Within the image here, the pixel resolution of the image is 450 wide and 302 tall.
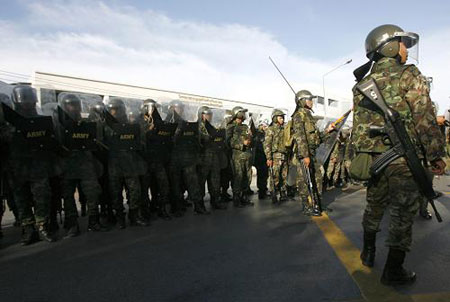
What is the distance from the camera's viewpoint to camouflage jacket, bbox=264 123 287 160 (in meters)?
6.09

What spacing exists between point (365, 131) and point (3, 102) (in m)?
4.20

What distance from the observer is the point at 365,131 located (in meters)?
2.65

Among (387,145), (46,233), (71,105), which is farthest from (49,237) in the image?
(387,145)

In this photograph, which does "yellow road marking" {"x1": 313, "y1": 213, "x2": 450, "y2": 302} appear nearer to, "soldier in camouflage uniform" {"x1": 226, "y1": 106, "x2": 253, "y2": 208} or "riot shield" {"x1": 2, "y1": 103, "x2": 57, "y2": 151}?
"soldier in camouflage uniform" {"x1": 226, "y1": 106, "x2": 253, "y2": 208}

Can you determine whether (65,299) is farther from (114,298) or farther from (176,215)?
(176,215)

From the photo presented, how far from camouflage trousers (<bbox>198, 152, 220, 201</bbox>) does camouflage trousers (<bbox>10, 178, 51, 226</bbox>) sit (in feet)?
8.14

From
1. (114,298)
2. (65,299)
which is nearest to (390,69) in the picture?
(114,298)

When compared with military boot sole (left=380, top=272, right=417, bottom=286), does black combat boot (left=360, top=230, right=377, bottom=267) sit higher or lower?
higher

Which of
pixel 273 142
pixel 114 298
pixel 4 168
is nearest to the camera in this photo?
pixel 114 298

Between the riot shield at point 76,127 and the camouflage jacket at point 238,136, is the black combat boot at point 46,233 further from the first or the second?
the camouflage jacket at point 238,136

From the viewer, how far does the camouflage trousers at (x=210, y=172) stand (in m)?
5.52

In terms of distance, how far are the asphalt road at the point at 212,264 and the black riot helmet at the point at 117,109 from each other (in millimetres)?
1664

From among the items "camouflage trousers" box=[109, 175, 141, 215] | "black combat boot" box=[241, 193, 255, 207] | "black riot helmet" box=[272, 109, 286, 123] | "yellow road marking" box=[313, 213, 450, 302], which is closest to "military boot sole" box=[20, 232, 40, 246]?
"camouflage trousers" box=[109, 175, 141, 215]

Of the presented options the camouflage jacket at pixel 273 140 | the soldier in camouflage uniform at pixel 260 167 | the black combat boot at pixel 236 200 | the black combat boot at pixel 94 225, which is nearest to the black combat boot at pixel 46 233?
the black combat boot at pixel 94 225
